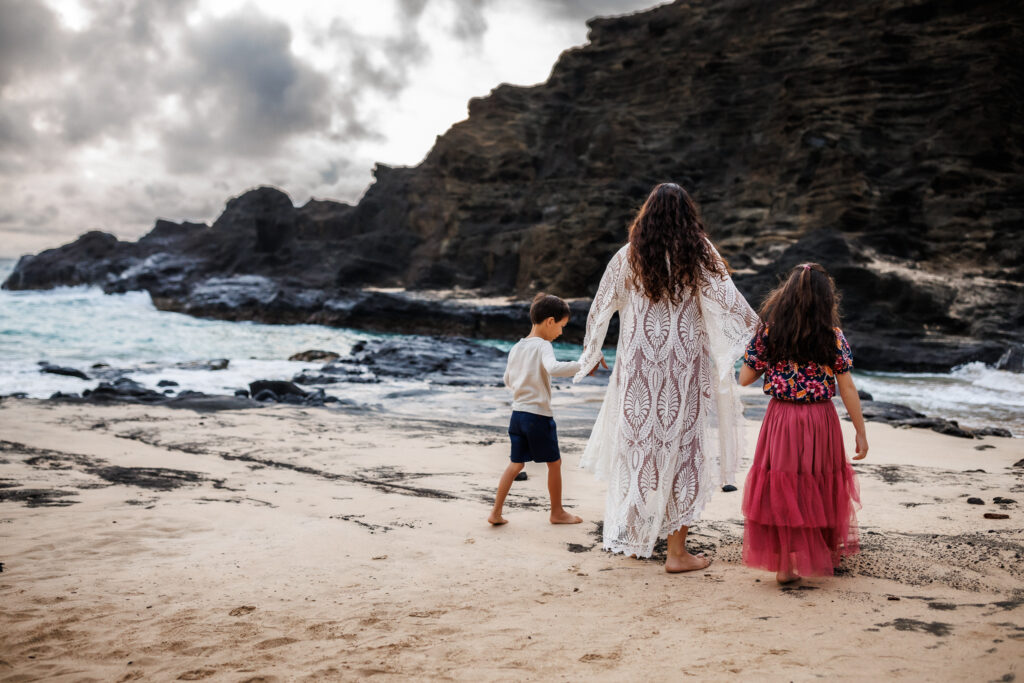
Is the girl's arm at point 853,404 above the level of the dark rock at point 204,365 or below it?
above

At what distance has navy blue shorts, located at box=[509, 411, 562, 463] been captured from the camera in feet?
12.3

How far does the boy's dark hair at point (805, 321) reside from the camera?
9.67 feet

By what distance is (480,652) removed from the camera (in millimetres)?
2406

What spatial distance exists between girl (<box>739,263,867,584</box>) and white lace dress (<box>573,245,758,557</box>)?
0.77 feet

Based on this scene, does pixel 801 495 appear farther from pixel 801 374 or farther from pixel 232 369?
pixel 232 369

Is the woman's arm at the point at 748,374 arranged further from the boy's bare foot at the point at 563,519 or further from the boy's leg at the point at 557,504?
the boy's bare foot at the point at 563,519

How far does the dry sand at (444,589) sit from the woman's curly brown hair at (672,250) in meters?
1.37

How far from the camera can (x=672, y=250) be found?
3227mm

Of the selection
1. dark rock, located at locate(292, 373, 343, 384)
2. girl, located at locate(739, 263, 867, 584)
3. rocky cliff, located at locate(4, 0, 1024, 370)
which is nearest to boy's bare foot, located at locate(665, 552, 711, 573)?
girl, located at locate(739, 263, 867, 584)

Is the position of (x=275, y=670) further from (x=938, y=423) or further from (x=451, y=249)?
(x=451, y=249)

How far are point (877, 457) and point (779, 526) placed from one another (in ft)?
12.8

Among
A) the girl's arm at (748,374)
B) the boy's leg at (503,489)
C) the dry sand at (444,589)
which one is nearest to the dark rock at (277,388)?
the dry sand at (444,589)

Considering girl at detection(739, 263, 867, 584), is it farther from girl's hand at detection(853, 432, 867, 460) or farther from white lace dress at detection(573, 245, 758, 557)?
white lace dress at detection(573, 245, 758, 557)

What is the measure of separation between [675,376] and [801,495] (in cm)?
76
